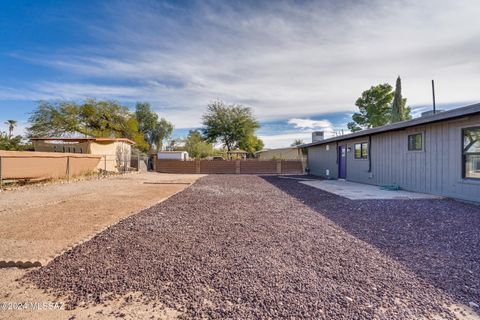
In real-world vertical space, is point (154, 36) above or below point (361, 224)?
above

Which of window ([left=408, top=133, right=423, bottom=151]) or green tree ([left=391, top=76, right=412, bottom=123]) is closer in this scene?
window ([left=408, top=133, right=423, bottom=151])

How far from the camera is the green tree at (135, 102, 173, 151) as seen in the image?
113 ft

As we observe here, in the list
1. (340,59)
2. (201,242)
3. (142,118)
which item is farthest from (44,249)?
(142,118)

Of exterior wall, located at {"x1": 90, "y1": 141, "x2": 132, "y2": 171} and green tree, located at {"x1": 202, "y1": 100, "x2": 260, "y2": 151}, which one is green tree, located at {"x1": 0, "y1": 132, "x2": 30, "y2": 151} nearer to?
exterior wall, located at {"x1": 90, "y1": 141, "x2": 132, "y2": 171}

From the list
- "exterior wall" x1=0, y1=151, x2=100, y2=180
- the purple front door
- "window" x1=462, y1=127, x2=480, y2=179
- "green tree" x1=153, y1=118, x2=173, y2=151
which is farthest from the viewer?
"green tree" x1=153, y1=118, x2=173, y2=151

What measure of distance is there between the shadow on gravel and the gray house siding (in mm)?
638

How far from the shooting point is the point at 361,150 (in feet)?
38.2

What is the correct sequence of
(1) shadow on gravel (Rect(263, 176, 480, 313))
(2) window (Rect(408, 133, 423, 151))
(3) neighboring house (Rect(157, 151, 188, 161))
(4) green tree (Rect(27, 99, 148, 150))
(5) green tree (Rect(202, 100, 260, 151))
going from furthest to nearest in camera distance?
(5) green tree (Rect(202, 100, 260, 151)) < (4) green tree (Rect(27, 99, 148, 150)) < (3) neighboring house (Rect(157, 151, 188, 161)) < (2) window (Rect(408, 133, 423, 151)) < (1) shadow on gravel (Rect(263, 176, 480, 313))

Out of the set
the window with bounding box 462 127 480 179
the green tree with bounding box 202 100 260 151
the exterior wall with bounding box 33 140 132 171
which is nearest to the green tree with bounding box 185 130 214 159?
the green tree with bounding box 202 100 260 151

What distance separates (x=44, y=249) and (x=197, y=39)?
860 cm

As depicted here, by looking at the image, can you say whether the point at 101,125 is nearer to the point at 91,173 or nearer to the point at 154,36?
the point at 91,173

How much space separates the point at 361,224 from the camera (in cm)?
433

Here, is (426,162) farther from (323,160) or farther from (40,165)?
(40,165)

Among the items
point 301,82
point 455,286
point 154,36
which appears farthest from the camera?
point 301,82
